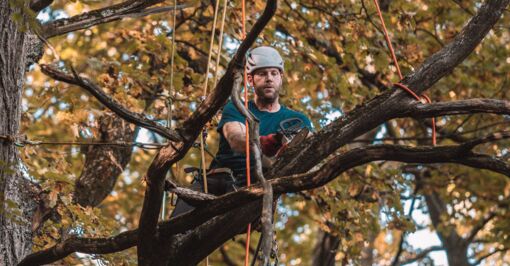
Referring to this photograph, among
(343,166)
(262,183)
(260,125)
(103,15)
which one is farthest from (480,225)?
(262,183)

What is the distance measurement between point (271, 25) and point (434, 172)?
→ 3.78 metres

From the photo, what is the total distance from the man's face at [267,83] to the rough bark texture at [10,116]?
1.45m

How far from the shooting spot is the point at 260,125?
5.64 metres

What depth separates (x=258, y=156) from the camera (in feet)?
11.7

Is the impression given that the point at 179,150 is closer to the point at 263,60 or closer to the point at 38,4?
the point at 38,4

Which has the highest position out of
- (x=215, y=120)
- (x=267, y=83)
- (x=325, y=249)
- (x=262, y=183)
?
(x=325, y=249)

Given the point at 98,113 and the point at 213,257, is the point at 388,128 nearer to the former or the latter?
the point at 213,257

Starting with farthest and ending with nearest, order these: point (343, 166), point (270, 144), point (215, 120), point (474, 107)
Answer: point (215, 120)
point (270, 144)
point (474, 107)
point (343, 166)

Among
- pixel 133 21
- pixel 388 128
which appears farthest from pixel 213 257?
pixel 133 21

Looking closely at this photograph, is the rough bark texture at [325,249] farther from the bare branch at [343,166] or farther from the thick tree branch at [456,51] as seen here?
the bare branch at [343,166]

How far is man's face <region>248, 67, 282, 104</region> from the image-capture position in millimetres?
5836

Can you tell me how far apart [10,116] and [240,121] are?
4.32 ft

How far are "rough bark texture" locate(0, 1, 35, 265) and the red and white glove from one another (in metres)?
1.35

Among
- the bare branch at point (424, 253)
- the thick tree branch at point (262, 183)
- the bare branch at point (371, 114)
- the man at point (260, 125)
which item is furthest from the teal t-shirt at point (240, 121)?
the bare branch at point (424, 253)
